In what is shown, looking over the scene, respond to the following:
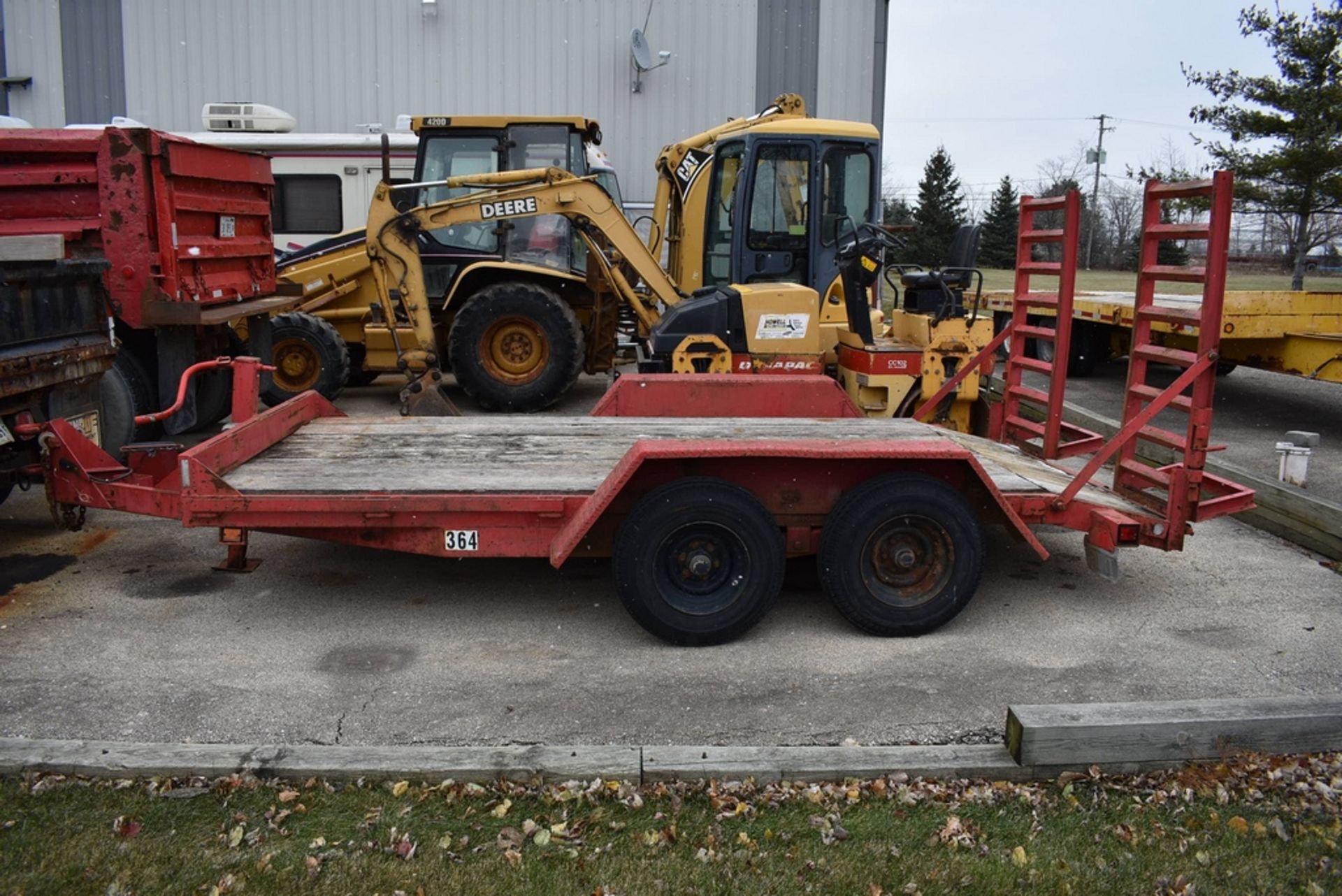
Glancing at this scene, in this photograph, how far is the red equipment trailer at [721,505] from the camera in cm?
505

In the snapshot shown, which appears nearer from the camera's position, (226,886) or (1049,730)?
(226,886)

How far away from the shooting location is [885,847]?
3500 mm

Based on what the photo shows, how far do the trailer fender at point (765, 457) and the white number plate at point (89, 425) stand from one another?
289 cm

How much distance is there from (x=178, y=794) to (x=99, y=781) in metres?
0.30

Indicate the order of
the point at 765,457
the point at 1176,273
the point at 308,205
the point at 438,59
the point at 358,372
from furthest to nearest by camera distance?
the point at 438,59, the point at 308,205, the point at 358,372, the point at 1176,273, the point at 765,457

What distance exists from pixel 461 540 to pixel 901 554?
2034mm

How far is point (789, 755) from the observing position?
12.8 ft

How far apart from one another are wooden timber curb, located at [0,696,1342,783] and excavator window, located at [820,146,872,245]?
22.8 feet

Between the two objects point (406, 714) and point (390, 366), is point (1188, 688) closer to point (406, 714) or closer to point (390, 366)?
point (406, 714)

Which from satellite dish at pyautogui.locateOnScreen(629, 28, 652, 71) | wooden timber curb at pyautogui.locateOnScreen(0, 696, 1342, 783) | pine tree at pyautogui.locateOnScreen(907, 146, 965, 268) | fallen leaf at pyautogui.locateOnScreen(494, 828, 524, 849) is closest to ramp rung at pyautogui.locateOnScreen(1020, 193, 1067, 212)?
wooden timber curb at pyautogui.locateOnScreen(0, 696, 1342, 783)

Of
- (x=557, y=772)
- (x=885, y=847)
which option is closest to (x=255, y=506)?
(x=557, y=772)

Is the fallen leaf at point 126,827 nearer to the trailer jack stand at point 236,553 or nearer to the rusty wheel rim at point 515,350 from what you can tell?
the trailer jack stand at point 236,553

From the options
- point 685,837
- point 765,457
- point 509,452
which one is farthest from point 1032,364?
point 685,837

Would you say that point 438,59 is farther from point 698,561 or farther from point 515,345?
point 698,561
